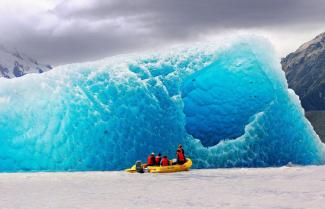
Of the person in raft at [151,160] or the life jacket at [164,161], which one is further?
the person in raft at [151,160]

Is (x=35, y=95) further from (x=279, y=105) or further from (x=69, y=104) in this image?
(x=279, y=105)

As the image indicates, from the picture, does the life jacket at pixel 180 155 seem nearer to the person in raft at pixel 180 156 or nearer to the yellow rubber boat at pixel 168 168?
the person in raft at pixel 180 156

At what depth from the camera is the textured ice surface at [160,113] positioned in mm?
26438

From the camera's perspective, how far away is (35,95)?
89.0 feet

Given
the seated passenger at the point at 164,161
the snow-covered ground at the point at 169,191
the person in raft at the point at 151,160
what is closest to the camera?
the snow-covered ground at the point at 169,191

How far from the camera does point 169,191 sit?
16.8 m

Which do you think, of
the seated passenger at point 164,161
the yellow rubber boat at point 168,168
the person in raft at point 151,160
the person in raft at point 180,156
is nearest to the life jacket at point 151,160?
the person in raft at point 151,160

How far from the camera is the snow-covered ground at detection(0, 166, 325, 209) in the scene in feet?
45.0

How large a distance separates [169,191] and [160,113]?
420 inches

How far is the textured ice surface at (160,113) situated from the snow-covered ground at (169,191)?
3.54 metres

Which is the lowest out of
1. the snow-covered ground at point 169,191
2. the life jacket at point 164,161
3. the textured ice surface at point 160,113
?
the snow-covered ground at point 169,191

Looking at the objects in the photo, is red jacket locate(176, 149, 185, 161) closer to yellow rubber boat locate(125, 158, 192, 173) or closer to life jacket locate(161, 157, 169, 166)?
yellow rubber boat locate(125, 158, 192, 173)

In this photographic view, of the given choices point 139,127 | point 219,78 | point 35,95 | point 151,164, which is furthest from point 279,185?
point 35,95

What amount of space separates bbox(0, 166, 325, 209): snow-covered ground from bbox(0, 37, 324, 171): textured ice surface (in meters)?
3.54
